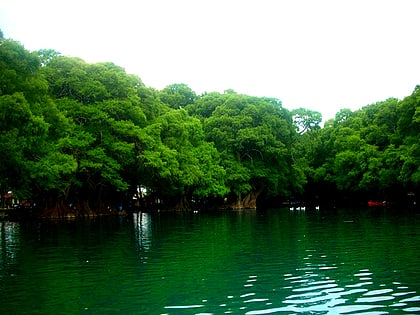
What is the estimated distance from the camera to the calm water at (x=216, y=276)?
11516mm

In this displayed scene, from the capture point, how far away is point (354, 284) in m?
13.4

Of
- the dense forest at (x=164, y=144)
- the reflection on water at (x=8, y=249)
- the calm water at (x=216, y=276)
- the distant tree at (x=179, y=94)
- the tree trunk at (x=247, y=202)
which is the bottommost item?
the calm water at (x=216, y=276)

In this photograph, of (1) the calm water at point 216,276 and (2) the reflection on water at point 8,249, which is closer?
(1) the calm water at point 216,276

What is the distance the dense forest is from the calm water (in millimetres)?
15296

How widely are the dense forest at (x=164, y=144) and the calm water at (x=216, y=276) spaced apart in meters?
15.3

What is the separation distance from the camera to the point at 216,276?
15094 millimetres

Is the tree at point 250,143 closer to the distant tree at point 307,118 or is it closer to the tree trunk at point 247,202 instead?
the tree trunk at point 247,202

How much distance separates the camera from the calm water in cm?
1152

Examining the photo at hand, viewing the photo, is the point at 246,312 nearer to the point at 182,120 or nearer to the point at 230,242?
the point at 230,242

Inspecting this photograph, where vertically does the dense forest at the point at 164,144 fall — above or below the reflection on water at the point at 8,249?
above

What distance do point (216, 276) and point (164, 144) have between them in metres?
44.0

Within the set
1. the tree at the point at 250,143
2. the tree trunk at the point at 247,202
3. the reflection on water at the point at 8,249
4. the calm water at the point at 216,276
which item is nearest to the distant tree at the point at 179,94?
the tree at the point at 250,143

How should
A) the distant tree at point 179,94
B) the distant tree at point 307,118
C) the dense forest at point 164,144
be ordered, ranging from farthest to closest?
the distant tree at point 307,118
the distant tree at point 179,94
the dense forest at point 164,144

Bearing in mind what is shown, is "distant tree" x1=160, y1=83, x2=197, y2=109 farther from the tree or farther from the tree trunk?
the tree trunk
